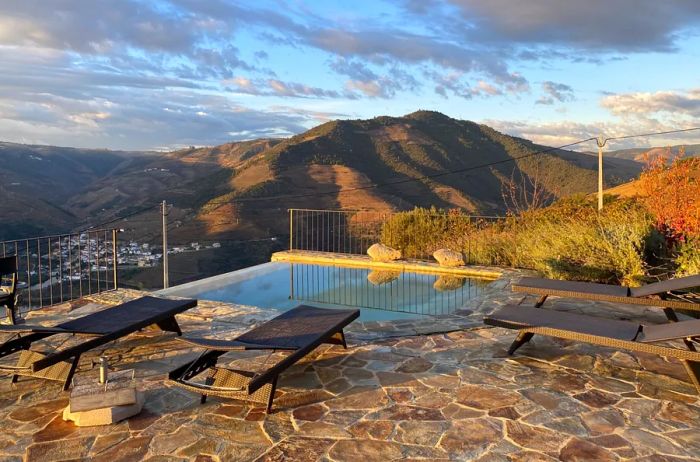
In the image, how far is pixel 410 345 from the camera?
12.5 ft

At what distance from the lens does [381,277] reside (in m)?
7.39

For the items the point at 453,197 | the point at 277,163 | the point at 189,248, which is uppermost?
the point at 277,163

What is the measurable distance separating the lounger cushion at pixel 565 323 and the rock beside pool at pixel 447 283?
116 inches

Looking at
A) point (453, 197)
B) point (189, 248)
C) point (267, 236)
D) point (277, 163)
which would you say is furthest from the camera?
point (277, 163)

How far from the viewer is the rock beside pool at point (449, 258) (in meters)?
7.46

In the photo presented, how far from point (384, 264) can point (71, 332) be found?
539cm

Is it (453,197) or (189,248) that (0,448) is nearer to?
(189,248)

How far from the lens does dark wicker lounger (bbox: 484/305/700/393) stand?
9.07 feet

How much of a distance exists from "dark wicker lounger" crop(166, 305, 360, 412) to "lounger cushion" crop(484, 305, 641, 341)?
113 centimetres

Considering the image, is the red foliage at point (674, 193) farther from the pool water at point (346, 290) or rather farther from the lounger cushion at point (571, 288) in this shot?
the pool water at point (346, 290)

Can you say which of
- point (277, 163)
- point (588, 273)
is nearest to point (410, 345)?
point (588, 273)

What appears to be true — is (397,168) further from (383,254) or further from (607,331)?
(607,331)

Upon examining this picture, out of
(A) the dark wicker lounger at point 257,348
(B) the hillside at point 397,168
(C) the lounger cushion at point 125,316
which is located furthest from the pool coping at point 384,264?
(B) the hillside at point 397,168

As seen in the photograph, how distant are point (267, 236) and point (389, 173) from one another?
12.4 meters
